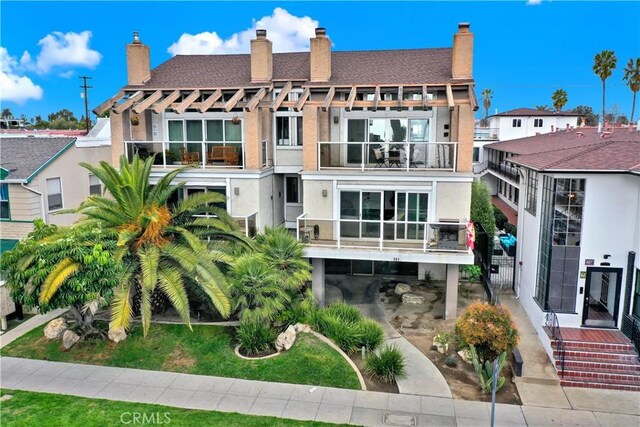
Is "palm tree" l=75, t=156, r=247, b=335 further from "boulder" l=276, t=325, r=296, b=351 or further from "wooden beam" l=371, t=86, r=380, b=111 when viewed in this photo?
"wooden beam" l=371, t=86, r=380, b=111

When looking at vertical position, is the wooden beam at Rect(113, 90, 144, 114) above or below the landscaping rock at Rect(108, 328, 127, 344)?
above

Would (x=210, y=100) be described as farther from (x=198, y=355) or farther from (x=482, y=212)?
(x=482, y=212)

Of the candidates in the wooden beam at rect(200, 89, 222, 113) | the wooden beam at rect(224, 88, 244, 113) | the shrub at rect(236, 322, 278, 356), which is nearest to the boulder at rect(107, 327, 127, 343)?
the shrub at rect(236, 322, 278, 356)

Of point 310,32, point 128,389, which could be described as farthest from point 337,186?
point 128,389

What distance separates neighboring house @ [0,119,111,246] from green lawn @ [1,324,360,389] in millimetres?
6637

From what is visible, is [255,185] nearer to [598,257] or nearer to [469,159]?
[469,159]

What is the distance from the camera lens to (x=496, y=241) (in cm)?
2642

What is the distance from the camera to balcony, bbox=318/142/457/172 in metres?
18.2

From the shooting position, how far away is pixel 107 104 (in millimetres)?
19719

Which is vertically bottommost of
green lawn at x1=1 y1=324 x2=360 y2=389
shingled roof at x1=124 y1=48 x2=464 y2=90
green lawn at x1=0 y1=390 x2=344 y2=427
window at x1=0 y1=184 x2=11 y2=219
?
green lawn at x1=0 y1=390 x2=344 y2=427

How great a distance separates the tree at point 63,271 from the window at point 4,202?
763 cm

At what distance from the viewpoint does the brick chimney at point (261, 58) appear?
20.0 meters

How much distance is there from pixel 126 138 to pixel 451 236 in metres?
14.0

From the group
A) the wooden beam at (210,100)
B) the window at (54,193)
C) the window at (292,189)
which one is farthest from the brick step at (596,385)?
the window at (54,193)
